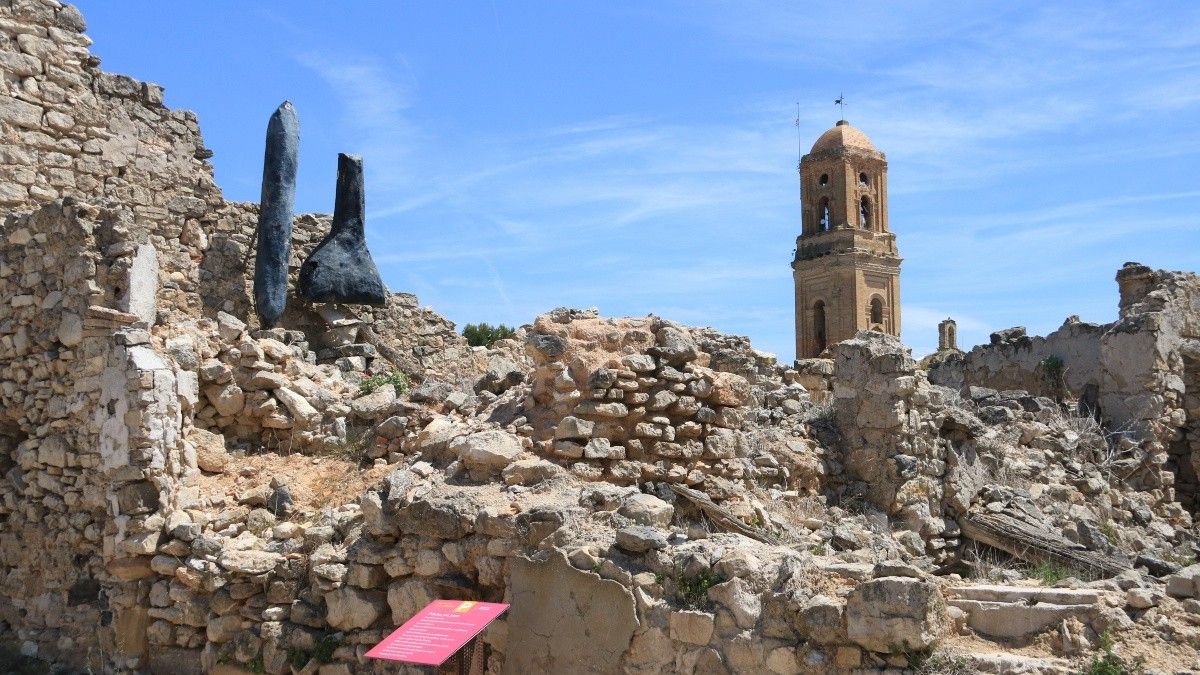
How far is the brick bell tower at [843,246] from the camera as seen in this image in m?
45.6

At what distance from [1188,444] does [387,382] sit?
28.0ft

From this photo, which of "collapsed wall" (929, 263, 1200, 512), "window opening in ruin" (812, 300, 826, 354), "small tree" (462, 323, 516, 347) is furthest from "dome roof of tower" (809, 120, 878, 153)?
"collapsed wall" (929, 263, 1200, 512)

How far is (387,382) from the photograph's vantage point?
34.6ft

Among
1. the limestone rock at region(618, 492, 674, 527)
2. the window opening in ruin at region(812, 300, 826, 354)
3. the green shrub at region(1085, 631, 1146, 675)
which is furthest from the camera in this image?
the window opening in ruin at region(812, 300, 826, 354)

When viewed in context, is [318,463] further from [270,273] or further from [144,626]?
[270,273]

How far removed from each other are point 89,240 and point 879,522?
19.3ft

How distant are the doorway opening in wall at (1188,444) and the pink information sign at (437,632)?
9.50m

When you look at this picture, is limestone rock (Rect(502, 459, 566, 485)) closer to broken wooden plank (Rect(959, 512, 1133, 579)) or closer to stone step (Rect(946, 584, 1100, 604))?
stone step (Rect(946, 584, 1100, 604))

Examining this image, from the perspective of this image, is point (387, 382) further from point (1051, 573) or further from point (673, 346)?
point (1051, 573)

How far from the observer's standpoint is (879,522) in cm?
845

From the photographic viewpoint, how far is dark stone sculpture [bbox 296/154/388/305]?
11.7m

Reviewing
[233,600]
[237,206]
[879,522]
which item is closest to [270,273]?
[237,206]

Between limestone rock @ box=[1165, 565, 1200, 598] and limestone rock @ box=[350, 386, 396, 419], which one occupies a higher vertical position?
limestone rock @ box=[350, 386, 396, 419]

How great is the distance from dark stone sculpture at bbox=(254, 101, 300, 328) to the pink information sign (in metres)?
5.94
